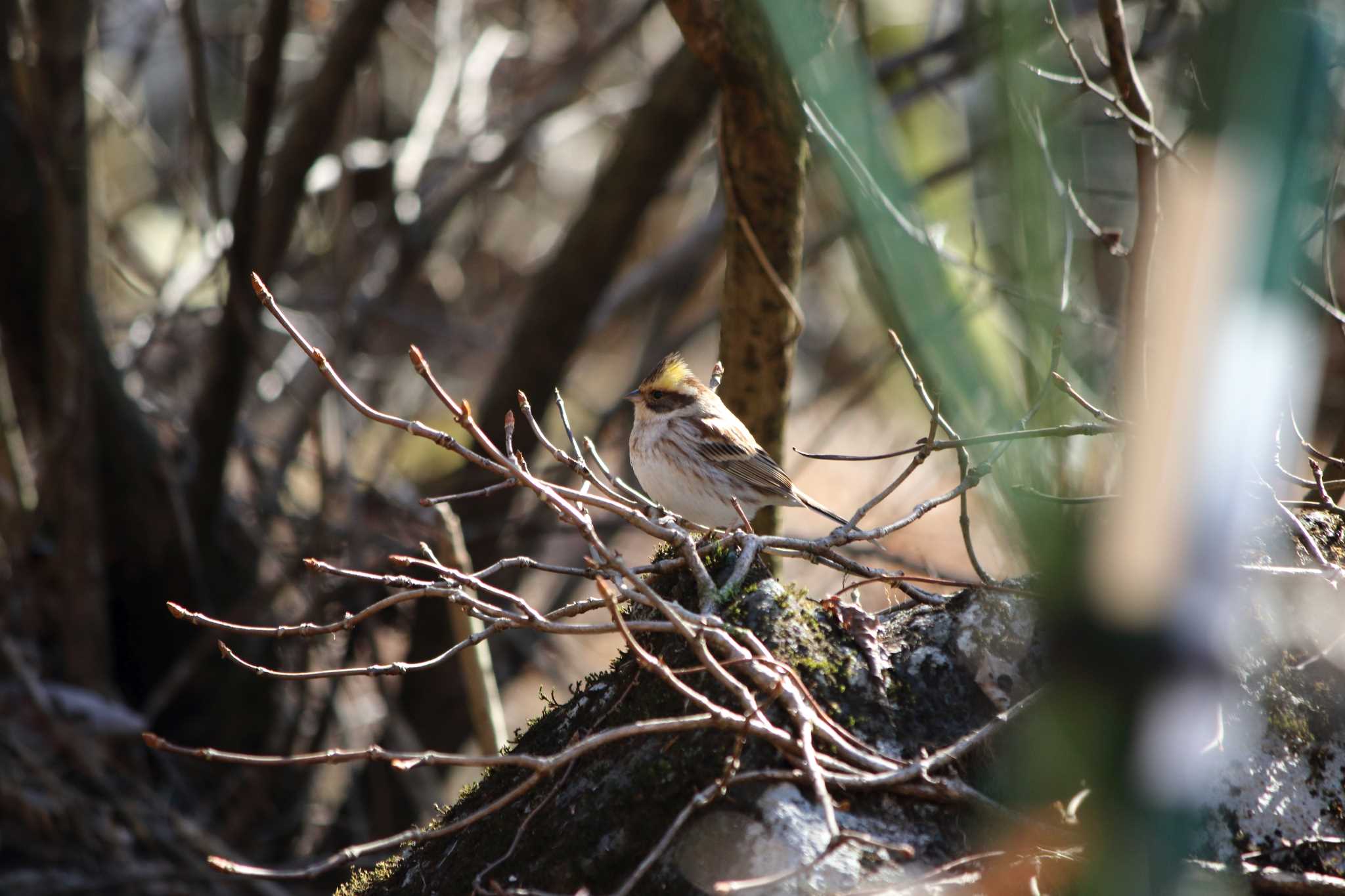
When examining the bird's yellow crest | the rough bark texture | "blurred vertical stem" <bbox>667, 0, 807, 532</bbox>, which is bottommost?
the rough bark texture

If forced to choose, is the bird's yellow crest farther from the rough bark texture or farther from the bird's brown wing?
the rough bark texture

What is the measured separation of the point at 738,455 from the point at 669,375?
19.6 inches

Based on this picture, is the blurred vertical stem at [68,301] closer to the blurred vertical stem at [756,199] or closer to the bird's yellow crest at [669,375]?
the bird's yellow crest at [669,375]

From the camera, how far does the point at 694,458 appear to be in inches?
189

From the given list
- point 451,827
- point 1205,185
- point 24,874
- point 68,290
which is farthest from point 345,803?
point 1205,185

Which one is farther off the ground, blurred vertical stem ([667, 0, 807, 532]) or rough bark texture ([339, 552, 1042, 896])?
blurred vertical stem ([667, 0, 807, 532])

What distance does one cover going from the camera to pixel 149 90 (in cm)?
1190

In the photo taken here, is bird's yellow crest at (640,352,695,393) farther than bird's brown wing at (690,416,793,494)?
Yes

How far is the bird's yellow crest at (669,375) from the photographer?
16.0 feet

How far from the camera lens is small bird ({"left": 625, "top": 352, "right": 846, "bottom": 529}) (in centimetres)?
Answer: 467

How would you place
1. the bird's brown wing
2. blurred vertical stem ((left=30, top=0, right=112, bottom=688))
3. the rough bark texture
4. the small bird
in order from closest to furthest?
the rough bark texture, the bird's brown wing, the small bird, blurred vertical stem ((left=30, top=0, right=112, bottom=688))

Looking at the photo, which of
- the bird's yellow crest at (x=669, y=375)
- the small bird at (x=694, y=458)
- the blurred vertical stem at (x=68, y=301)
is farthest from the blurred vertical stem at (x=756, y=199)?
the blurred vertical stem at (x=68, y=301)

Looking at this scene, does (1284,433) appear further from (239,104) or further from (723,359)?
(239,104)

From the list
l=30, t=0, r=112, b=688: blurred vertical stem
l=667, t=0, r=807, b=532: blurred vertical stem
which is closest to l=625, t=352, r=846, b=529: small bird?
l=667, t=0, r=807, b=532: blurred vertical stem
